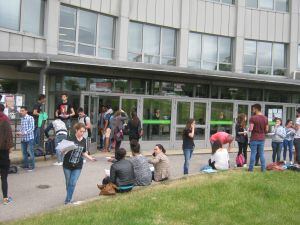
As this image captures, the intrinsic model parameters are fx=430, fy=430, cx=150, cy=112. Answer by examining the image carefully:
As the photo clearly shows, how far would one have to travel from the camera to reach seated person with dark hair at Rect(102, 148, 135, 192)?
841 centimetres

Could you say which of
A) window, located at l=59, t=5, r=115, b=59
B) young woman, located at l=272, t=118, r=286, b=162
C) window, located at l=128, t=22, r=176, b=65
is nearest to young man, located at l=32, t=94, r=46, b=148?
window, located at l=59, t=5, r=115, b=59

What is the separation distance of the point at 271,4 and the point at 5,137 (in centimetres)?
2144

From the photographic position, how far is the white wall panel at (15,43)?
54.7 ft

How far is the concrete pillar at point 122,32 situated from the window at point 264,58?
26.3 feet

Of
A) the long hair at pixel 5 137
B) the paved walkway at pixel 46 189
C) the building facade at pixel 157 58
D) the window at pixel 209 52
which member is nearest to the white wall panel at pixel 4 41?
the building facade at pixel 157 58

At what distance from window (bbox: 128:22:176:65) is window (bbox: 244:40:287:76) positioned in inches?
196

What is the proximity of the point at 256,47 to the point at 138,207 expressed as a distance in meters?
20.1

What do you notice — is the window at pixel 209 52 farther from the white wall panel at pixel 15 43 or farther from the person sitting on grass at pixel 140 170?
the person sitting on grass at pixel 140 170

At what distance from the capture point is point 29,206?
321 inches

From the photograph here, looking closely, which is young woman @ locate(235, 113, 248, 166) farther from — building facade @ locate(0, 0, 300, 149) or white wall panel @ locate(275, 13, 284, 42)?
white wall panel @ locate(275, 13, 284, 42)

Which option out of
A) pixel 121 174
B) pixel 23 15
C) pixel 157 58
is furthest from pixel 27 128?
pixel 157 58

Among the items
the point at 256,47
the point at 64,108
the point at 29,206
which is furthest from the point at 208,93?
the point at 29,206

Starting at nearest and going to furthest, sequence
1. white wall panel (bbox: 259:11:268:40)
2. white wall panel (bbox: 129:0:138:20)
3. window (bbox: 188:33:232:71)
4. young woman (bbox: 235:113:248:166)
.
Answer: young woman (bbox: 235:113:248:166)
white wall panel (bbox: 129:0:138:20)
window (bbox: 188:33:232:71)
white wall panel (bbox: 259:11:268:40)

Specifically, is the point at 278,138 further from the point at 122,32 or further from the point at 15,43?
the point at 15,43
